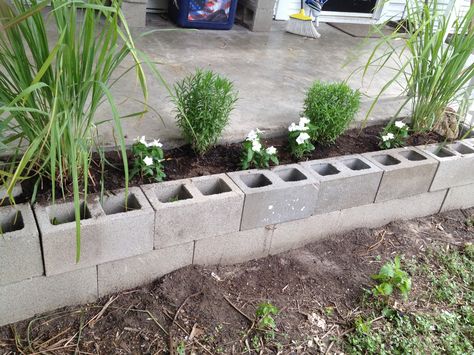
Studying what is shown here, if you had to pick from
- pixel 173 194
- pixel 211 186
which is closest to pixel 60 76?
pixel 173 194

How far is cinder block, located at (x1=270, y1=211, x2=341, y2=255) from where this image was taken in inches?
83.4

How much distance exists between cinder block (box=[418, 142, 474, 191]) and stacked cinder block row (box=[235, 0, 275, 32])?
258cm

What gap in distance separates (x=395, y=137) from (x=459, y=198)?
0.55 metres

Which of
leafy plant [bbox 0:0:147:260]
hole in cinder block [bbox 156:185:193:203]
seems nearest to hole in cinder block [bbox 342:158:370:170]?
hole in cinder block [bbox 156:185:193:203]

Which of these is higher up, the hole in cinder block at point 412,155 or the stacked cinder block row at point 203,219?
the hole in cinder block at point 412,155

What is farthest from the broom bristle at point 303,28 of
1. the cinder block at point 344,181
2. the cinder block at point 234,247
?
the cinder block at point 234,247

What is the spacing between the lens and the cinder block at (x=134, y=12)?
13.3ft

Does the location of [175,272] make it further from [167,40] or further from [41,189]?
[167,40]

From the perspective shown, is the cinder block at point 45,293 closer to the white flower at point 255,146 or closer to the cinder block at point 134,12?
the white flower at point 255,146

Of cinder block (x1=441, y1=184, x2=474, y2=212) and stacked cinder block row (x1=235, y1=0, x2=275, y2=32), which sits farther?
stacked cinder block row (x1=235, y1=0, x2=275, y2=32)

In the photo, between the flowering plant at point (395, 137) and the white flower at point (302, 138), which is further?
the flowering plant at point (395, 137)

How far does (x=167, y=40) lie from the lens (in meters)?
3.84

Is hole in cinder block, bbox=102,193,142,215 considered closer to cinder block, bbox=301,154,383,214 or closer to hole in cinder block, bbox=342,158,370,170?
cinder block, bbox=301,154,383,214

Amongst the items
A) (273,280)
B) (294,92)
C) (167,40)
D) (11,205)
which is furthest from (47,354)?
(167,40)
